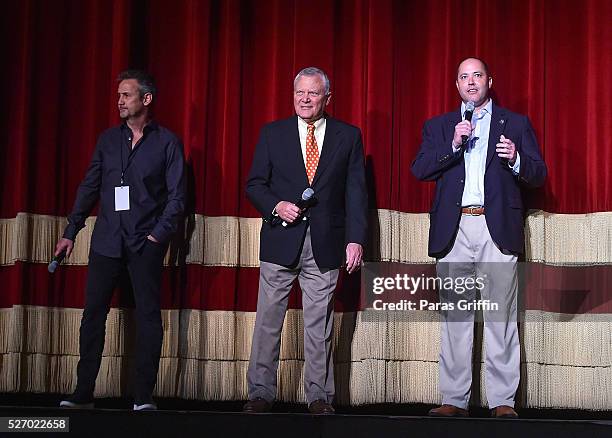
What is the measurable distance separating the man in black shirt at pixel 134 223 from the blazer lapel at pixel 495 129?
4.25ft

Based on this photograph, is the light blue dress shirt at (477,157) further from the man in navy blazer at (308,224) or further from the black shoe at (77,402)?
the black shoe at (77,402)

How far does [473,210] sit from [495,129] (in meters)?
0.35

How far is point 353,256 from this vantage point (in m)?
3.60

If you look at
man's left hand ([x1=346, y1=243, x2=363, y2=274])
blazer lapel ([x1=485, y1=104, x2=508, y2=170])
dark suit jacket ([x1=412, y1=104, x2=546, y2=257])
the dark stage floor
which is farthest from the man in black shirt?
blazer lapel ([x1=485, y1=104, x2=508, y2=170])

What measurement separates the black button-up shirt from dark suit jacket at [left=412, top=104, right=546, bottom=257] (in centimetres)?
104

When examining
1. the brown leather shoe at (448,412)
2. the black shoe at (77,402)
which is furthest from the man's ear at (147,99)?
the brown leather shoe at (448,412)

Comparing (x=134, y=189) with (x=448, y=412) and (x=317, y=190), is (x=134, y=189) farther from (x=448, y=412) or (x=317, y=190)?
(x=448, y=412)

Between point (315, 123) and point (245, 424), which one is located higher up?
point (315, 123)

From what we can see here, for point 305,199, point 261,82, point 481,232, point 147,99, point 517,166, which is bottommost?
point 481,232

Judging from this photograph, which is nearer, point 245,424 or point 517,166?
point 245,424

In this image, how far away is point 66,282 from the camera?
4.31m

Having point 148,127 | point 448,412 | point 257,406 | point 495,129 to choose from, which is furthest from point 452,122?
point 257,406

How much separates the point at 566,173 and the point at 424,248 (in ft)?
2.38

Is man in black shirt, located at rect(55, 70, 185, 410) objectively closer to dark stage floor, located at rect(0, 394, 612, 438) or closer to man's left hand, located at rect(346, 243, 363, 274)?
dark stage floor, located at rect(0, 394, 612, 438)
